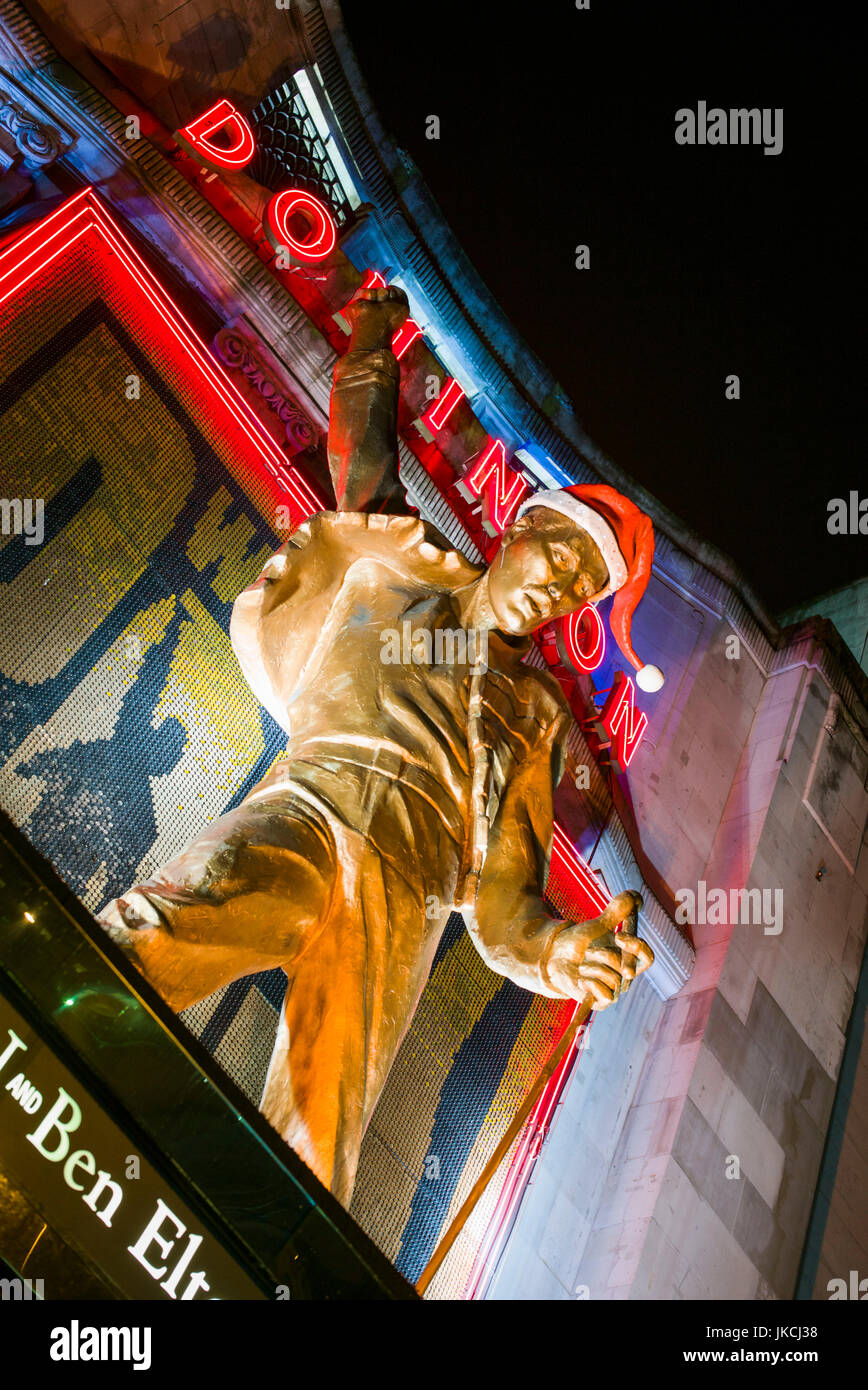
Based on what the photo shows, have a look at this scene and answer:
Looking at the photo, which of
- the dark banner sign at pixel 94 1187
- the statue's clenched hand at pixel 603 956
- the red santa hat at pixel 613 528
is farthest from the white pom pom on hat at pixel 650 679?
the dark banner sign at pixel 94 1187

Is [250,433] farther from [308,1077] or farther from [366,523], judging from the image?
[308,1077]

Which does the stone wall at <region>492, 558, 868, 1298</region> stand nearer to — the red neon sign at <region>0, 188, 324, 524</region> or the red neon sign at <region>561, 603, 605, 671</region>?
the red neon sign at <region>561, 603, 605, 671</region>

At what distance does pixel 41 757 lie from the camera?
20.6ft

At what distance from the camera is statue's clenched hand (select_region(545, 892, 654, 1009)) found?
5055mm

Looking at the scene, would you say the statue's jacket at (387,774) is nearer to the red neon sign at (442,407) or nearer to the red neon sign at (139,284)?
the red neon sign at (139,284)

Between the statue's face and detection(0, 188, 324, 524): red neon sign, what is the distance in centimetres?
267

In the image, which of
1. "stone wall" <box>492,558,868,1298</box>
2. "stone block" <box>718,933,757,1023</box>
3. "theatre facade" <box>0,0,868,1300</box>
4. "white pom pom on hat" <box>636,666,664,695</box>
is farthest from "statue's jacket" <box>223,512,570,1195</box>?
"stone block" <box>718,933,757,1023</box>

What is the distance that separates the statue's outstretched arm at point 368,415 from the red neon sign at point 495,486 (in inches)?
158

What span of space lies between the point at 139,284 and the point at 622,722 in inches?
224

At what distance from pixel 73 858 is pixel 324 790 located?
157 cm

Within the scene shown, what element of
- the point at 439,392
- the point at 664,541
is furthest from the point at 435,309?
A: the point at 664,541

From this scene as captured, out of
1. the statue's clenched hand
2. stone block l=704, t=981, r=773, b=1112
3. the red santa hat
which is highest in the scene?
stone block l=704, t=981, r=773, b=1112

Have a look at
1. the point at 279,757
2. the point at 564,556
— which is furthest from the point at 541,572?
the point at 279,757

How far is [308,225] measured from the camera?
10.4 metres
